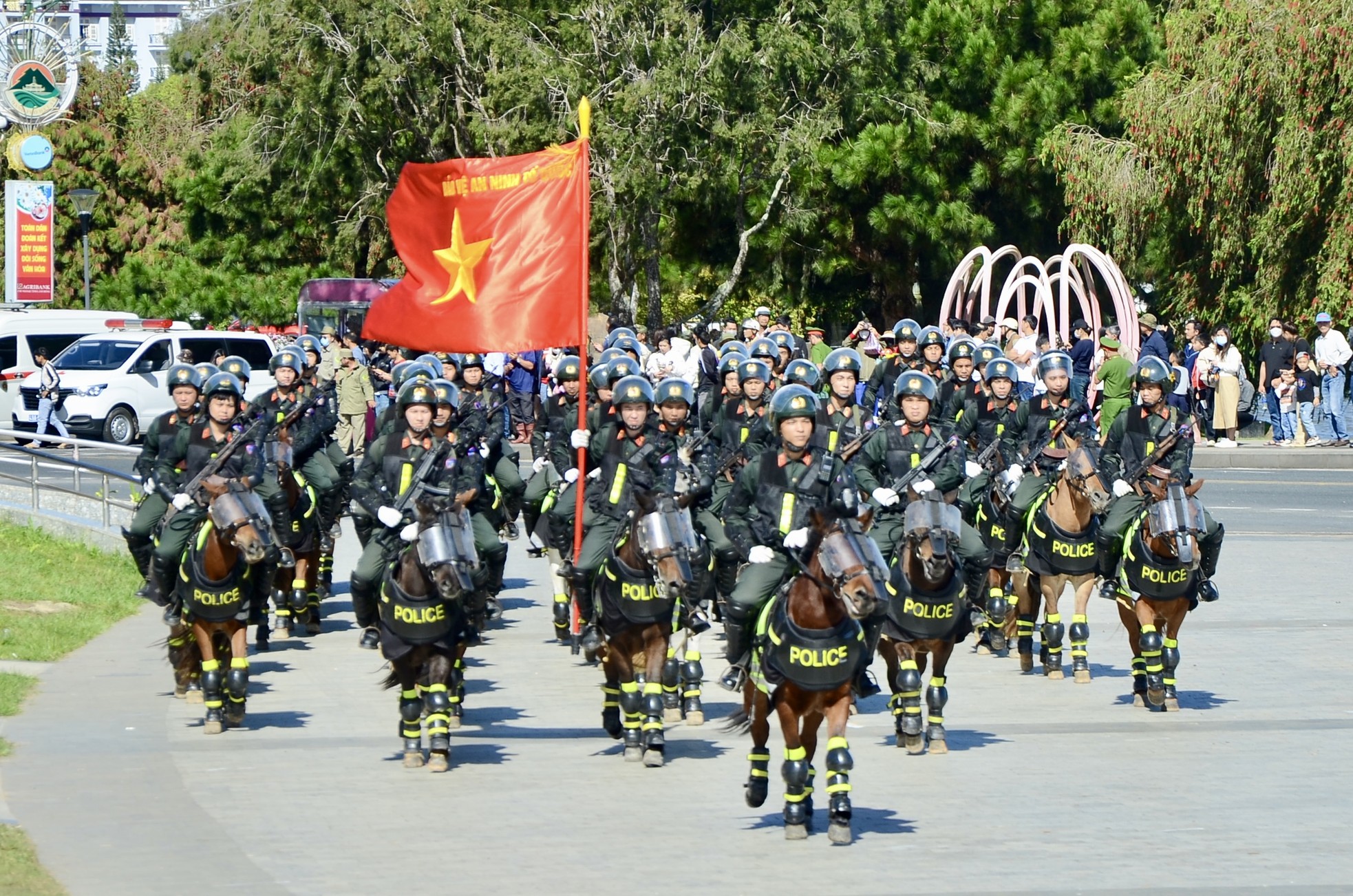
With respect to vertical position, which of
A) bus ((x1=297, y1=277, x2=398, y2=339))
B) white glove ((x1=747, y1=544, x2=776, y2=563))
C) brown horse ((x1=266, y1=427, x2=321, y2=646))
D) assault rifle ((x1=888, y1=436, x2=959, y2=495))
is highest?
bus ((x1=297, y1=277, x2=398, y2=339))

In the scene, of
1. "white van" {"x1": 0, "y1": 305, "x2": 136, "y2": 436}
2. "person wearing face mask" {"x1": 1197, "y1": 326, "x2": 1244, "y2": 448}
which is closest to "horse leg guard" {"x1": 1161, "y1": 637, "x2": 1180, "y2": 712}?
"person wearing face mask" {"x1": 1197, "y1": 326, "x2": 1244, "y2": 448}

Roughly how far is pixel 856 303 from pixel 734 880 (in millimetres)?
39687

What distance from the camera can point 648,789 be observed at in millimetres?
11117

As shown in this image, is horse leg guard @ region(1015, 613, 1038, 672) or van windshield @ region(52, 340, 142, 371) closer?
horse leg guard @ region(1015, 613, 1038, 672)

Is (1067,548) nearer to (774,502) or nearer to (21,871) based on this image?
(774,502)

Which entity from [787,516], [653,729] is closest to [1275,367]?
[653,729]

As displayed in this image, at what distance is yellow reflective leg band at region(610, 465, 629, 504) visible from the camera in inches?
508

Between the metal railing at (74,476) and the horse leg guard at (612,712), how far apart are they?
8.79 m

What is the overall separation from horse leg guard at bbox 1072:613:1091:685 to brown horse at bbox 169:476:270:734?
5701mm

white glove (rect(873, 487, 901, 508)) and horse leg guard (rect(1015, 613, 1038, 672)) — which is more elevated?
white glove (rect(873, 487, 901, 508))

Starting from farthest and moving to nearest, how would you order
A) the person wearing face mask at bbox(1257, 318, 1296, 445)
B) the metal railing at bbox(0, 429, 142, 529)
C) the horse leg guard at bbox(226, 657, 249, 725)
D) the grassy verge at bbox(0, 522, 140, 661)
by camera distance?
the person wearing face mask at bbox(1257, 318, 1296, 445) → the metal railing at bbox(0, 429, 142, 529) → the grassy verge at bbox(0, 522, 140, 661) → the horse leg guard at bbox(226, 657, 249, 725)

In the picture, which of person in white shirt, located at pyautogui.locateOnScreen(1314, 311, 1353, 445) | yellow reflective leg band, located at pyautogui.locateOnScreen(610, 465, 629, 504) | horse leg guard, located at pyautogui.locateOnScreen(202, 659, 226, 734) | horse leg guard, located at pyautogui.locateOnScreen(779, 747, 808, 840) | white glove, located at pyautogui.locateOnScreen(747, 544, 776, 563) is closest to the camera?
horse leg guard, located at pyautogui.locateOnScreen(779, 747, 808, 840)

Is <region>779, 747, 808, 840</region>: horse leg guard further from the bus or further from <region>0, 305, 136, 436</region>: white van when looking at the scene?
the bus

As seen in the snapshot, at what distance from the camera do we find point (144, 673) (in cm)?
1483
